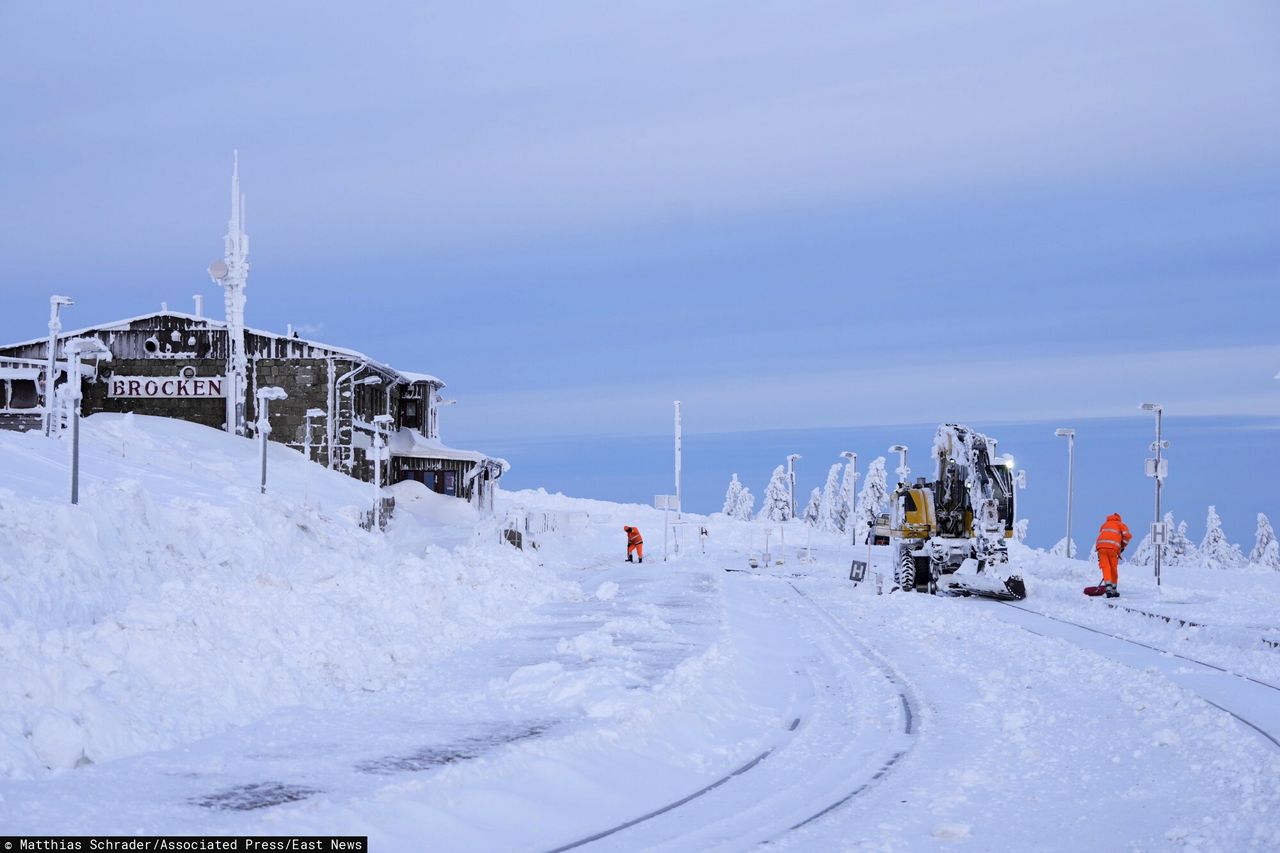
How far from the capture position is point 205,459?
1631 inches

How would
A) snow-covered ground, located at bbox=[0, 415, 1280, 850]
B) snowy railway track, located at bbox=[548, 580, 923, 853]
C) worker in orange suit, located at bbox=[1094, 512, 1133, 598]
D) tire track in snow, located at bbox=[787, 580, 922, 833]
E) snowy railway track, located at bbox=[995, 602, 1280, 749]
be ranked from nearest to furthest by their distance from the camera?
snowy railway track, located at bbox=[548, 580, 923, 853] → snow-covered ground, located at bbox=[0, 415, 1280, 850] → tire track in snow, located at bbox=[787, 580, 922, 833] → snowy railway track, located at bbox=[995, 602, 1280, 749] → worker in orange suit, located at bbox=[1094, 512, 1133, 598]

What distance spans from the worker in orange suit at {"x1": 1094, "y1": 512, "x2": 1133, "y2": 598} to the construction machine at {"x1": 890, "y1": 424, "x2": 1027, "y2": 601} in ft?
6.60

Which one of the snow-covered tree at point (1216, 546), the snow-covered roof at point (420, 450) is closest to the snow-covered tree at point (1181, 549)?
the snow-covered tree at point (1216, 546)

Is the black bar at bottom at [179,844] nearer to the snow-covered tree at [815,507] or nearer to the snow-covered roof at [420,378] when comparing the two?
the snow-covered roof at [420,378]

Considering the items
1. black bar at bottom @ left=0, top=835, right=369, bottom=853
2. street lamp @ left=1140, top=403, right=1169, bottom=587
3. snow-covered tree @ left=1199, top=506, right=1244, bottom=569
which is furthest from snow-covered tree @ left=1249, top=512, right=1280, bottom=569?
black bar at bottom @ left=0, top=835, right=369, bottom=853

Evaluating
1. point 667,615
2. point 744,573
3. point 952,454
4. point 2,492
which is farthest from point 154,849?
point 744,573

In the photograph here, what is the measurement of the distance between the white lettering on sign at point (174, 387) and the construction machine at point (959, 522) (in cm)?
3298

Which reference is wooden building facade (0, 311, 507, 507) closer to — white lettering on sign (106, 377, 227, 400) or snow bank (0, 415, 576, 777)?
white lettering on sign (106, 377, 227, 400)

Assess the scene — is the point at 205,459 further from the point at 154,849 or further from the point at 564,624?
the point at 154,849

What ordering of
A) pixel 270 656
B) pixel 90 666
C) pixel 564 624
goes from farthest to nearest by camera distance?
pixel 564 624
pixel 270 656
pixel 90 666

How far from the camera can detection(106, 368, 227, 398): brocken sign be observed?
170 ft

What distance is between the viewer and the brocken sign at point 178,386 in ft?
170

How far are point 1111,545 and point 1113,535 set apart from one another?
314 mm

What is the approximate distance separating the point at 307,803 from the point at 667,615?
1448 centimetres
